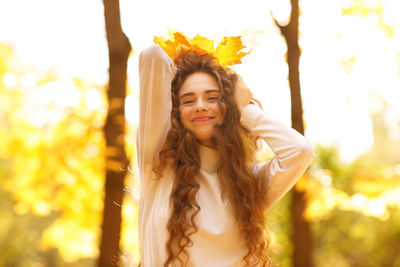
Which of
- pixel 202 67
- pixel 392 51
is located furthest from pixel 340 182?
pixel 202 67

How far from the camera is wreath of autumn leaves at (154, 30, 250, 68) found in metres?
2.06

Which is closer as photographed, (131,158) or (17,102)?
(131,158)

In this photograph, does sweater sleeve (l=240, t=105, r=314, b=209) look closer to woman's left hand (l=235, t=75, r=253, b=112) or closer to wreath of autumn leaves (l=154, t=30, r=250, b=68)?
woman's left hand (l=235, t=75, r=253, b=112)

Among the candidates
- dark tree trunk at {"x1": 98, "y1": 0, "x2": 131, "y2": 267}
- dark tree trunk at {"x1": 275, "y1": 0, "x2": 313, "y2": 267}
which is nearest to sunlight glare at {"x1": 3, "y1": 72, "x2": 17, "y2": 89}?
dark tree trunk at {"x1": 98, "y1": 0, "x2": 131, "y2": 267}

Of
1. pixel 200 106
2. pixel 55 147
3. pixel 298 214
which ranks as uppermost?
pixel 200 106

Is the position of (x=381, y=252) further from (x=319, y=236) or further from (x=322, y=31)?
(x=322, y=31)

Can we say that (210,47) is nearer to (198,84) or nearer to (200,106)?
(198,84)

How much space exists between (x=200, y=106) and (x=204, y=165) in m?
0.26

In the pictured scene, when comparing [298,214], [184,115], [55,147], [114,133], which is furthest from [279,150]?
[55,147]

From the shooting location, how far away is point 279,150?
1.83 m

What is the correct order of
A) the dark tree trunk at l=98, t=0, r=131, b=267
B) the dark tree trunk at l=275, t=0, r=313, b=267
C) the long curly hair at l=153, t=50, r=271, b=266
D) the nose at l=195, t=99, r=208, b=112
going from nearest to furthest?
the long curly hair at l=153, t=50, r=271, b=266
the nose at l=195, t=99, r=208, b=112
the dark tree trunk at l=98, t=0, r=131, b=267
the dark tree trunk at l=275, t=0, r=313, b=267

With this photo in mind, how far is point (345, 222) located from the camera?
1026cm

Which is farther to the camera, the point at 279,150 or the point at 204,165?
the point at 204,165

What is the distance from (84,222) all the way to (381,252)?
7034 millimetres
